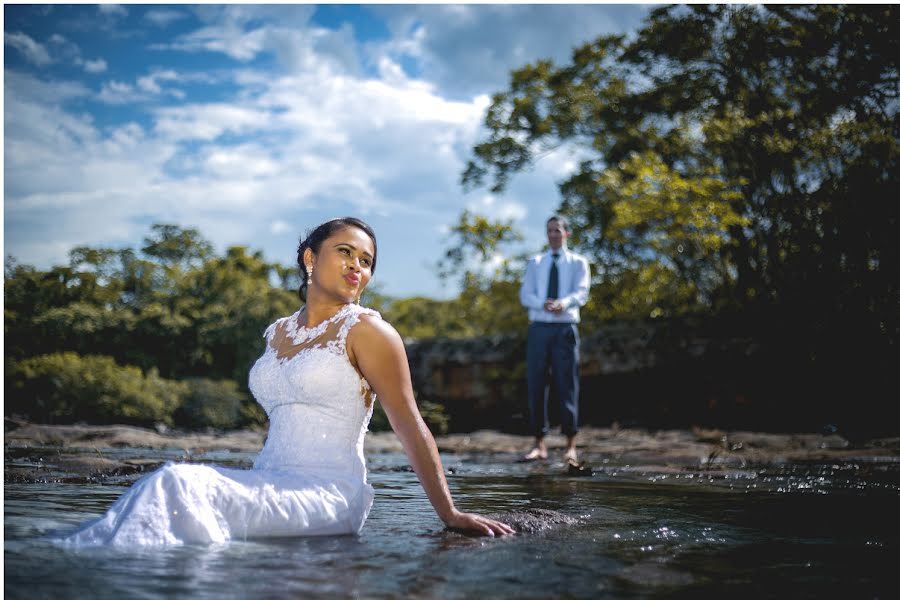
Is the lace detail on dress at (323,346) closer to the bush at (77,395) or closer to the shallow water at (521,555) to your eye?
the shallow water at (521,555)

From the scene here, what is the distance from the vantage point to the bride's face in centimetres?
314

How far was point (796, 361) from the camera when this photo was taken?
35.7 ft

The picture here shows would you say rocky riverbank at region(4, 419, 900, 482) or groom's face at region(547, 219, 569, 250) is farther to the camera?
groom's face at region(547, 219, 569, 250)

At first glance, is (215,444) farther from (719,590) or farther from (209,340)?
(209,340)

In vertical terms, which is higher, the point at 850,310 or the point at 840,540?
the point at 850,310

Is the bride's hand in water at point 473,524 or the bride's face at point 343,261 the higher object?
the bride's face at point 343,261

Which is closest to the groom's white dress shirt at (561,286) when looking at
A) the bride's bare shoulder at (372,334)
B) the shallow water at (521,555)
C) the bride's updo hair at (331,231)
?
the shallow water at (521,555)

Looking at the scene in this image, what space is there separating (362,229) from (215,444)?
6.91 metres

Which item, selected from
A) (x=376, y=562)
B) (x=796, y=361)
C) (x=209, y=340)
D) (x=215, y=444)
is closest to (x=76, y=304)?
(x=209, y=340)

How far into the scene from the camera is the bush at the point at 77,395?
15.2 metres

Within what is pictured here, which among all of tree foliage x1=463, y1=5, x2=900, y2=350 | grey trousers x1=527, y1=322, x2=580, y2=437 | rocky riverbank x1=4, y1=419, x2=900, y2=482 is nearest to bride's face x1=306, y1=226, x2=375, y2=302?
rocky riverbank x1=4, y1=419, x2=900, y2=482

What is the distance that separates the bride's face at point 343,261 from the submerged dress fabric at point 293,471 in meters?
0.09

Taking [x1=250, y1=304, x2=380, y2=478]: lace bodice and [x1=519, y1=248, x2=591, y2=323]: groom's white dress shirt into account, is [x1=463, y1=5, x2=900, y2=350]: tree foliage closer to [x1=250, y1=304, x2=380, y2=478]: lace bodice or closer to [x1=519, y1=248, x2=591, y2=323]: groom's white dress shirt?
[x1=519, y1=248, x2=591, y2=323]: groom's white dress shirt

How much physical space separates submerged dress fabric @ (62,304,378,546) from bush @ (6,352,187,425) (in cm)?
1328
